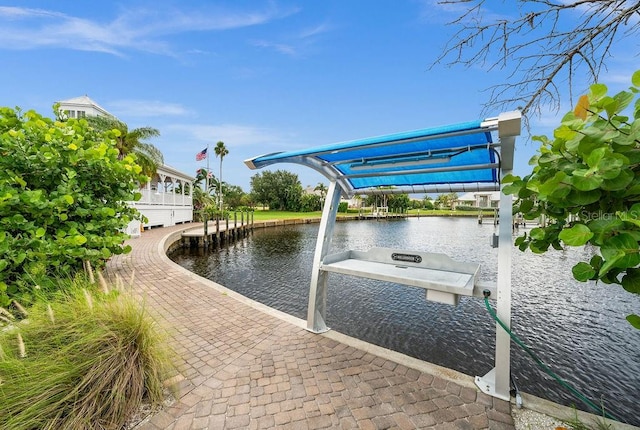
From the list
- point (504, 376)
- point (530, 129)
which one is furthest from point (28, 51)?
point (504, 376)

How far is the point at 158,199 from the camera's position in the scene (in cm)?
1981

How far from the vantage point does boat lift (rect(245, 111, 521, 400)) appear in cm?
255

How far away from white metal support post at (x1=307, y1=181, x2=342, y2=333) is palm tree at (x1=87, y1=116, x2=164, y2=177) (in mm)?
20768

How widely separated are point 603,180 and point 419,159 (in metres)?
2.05

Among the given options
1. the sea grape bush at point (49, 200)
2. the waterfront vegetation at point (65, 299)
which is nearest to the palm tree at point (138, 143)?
the sea grape bush at point (49, 200)

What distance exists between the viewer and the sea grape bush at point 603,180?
1.07 metres

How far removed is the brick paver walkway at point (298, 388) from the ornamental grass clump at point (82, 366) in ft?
1.08

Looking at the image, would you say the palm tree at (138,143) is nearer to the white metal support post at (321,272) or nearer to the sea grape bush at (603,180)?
the white metal support post at (321,272)

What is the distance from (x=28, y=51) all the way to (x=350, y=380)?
12078 millimetres

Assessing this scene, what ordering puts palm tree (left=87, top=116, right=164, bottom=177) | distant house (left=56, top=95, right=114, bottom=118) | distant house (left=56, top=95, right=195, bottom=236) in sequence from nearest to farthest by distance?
distant house (left=56, top=95, right=195, bottom=236)
palm tree (left=87, top=116, right=164, bottom=177)
distant house (left=56, top=95, right=114, bottom=118)

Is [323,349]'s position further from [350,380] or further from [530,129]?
[530,129]

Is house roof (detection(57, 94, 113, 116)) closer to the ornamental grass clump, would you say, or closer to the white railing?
the white railing

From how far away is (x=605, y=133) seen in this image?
114 cm

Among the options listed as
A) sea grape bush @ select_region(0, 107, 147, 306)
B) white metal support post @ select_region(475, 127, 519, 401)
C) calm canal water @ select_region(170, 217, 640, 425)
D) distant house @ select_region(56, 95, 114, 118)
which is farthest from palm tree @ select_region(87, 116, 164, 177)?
white metal support post @ select_region(475, 127, 519, 401)
